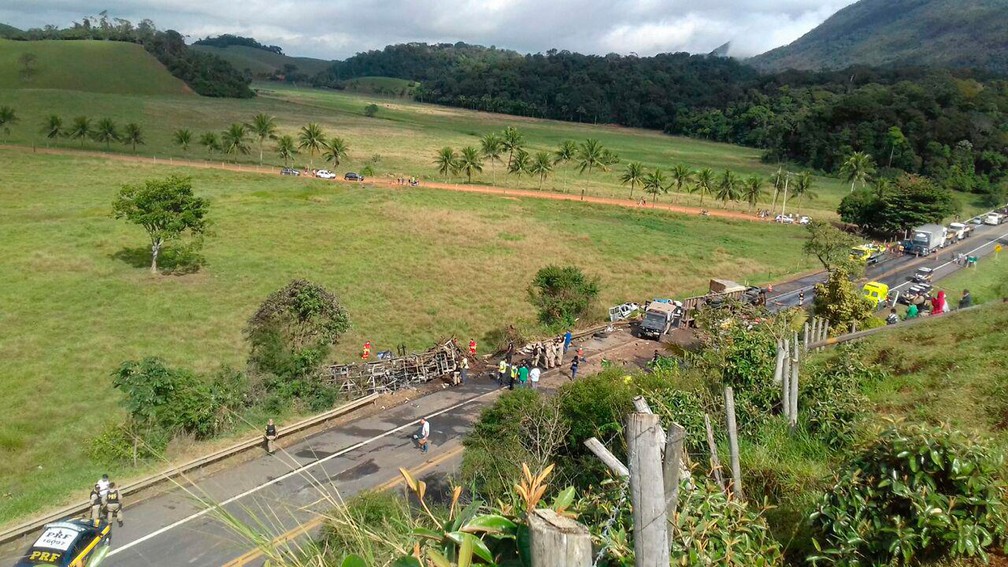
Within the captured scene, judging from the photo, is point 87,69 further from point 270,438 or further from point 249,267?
point 270,438

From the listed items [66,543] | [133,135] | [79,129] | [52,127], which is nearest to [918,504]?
[66,543]

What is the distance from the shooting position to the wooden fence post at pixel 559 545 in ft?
8.98

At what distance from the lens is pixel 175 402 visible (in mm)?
14516

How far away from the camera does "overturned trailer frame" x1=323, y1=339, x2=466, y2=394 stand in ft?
59.8

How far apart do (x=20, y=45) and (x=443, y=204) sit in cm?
10839

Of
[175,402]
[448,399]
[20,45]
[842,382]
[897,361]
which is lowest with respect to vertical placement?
[448,399]

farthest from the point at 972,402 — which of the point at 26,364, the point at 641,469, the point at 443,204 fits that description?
the point at 443,204

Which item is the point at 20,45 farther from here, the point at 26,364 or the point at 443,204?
the point at 26,364

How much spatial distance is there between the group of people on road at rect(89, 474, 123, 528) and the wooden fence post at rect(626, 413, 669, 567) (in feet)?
37.3

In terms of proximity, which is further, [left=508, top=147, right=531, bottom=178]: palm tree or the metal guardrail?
[left=508, top=147, right=531, bottom=178]: palm tree

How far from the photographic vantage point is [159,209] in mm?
28672

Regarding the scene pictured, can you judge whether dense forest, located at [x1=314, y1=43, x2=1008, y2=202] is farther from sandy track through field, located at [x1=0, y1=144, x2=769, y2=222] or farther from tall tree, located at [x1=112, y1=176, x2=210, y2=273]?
tall tree, located at [x1=112, y1=176, x2=210, y2=273]

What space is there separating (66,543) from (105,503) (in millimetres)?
1515

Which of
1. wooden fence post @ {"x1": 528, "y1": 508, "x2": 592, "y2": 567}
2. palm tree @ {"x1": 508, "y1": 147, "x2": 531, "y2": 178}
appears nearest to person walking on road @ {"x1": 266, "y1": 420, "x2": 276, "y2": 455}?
wooden fence post @ {"x1": 528, "y1": 508, "x2": 592, "y2": 567}
